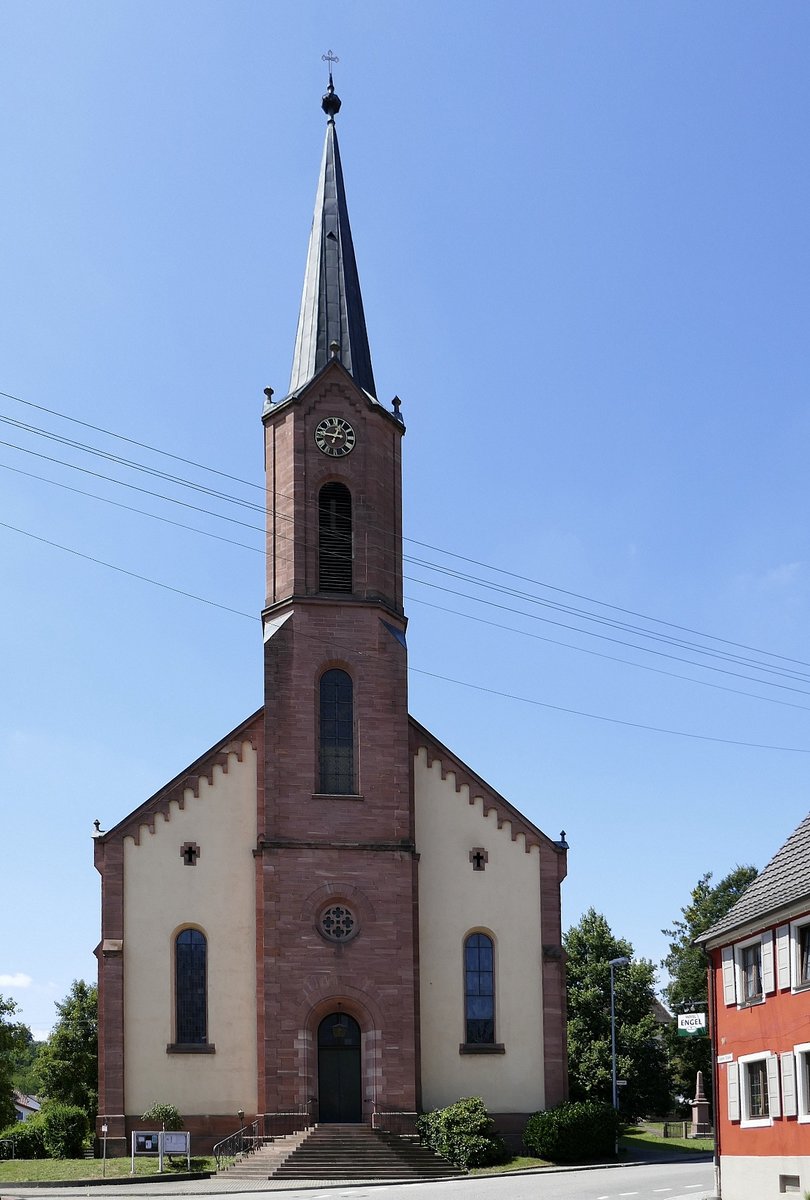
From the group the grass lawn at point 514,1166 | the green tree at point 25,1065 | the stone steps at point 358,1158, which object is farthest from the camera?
the green tree at point 25,1065

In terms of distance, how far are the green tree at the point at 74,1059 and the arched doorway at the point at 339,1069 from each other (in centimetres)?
3114

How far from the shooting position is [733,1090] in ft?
108

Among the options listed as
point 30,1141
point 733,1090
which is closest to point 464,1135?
point 733,1090

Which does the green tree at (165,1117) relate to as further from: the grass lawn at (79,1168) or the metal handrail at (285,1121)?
the metal handrail at (285,1121)

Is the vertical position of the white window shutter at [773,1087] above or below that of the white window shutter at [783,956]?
below

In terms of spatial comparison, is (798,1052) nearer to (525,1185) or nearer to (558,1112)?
(525,1185)

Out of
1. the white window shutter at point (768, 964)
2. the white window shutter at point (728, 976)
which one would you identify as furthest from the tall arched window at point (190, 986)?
the white window shutter at point (768, 964)

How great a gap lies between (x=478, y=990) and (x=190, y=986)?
347 inches

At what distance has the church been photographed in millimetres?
44094

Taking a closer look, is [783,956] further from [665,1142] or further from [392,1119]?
[665,1142]

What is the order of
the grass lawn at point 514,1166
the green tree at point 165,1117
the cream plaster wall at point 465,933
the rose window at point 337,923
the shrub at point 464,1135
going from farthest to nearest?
the cream plaster wall at point 465,933, the rose window at point 337,923, the green tree at point 165,1117, the shrub at point 464,1135, the grass lawn at point 514,1166

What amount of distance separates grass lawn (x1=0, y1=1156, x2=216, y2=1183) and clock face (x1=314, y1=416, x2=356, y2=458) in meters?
21.7

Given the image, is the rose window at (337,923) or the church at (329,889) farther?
the rose window at (337,923)

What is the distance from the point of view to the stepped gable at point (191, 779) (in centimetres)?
4581
